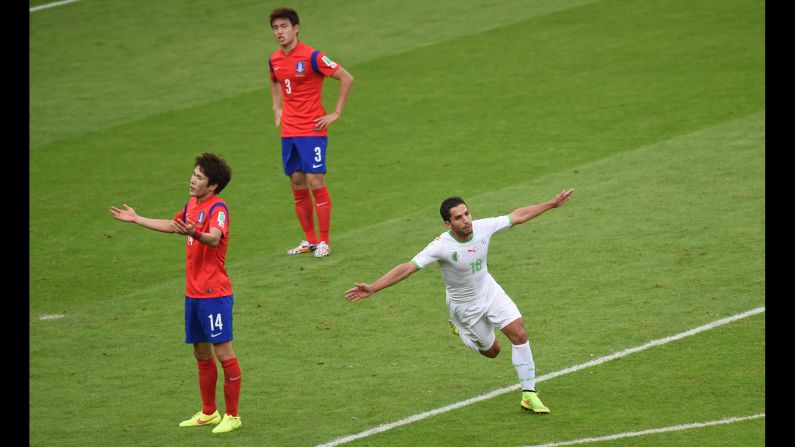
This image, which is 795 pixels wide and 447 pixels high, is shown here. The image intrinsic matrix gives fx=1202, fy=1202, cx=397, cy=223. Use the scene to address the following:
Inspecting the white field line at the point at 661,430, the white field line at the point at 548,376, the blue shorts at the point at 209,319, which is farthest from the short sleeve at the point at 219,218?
the white field line at the point at 661,430

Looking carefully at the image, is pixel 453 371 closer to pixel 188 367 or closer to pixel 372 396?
pixel 372 396

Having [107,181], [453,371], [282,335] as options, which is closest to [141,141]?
[107,181]

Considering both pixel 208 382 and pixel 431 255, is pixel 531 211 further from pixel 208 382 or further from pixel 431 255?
pixel 208 382

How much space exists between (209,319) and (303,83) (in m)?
5.37

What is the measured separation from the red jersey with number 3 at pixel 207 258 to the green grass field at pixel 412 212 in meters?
1.32

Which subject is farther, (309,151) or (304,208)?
(304,208)

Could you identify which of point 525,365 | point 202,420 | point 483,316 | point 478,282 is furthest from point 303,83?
point 525,365

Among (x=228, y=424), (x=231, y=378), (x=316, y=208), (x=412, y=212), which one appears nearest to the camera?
(x=231, y=378)

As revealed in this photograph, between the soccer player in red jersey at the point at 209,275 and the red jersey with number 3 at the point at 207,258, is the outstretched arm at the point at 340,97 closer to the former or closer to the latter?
the soccer player in red jersey at the point at 209,275

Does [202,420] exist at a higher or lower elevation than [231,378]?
lower

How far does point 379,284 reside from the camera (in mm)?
10047

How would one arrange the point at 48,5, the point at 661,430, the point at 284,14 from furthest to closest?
the point at 48,5 → the point at 284,14 → the point at 661,430

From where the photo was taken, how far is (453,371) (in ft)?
39.4

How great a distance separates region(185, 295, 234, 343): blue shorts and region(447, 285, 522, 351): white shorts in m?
2.05
